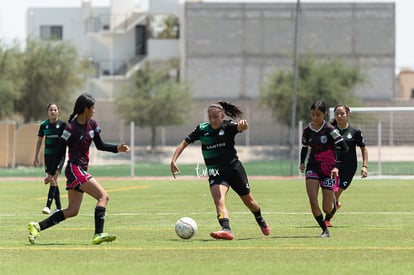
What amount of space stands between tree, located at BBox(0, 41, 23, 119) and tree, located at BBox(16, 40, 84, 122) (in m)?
0.82

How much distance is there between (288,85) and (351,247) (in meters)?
52.9

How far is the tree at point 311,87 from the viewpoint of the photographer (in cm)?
6506

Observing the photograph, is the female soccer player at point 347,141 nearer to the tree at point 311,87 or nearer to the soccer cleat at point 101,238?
the soccer cleat at point 101,238

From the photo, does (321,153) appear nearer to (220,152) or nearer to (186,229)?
(220,152)

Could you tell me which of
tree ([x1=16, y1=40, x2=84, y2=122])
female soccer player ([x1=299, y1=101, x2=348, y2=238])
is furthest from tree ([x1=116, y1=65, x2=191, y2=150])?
female soccer player ([x1=299, y1=101, x2=348, y2=238])

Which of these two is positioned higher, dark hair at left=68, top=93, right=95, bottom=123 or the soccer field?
dark hair at left=68, top=93, right=95, bottom=123

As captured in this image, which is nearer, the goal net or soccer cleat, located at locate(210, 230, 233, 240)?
soccer cleat, located at locate(210, 230, 233, 240)

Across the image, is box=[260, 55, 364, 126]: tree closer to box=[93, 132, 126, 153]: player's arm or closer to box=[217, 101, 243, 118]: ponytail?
box=[217, 101, 243, 118]: ponytail

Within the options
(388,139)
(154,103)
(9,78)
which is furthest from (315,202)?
(154,103)

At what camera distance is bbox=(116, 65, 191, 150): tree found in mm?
68000

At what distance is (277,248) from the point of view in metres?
13.7

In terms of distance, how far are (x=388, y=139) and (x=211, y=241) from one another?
39379 millimetres

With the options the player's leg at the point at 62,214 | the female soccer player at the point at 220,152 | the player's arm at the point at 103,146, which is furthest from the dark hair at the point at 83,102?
the female soccer player at the point at 220,152

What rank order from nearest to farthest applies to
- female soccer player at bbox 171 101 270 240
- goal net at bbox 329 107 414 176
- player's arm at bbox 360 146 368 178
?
female soccer player at bbox 171 101 270 240, player's arm at bbox 360 146 368 178, goal net at bbox 329 107 414 176
